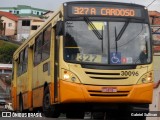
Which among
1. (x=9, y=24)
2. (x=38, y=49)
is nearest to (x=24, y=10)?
(x=9, y=24)

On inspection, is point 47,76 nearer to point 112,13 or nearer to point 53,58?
point 53,58

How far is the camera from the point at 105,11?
15.3 metres

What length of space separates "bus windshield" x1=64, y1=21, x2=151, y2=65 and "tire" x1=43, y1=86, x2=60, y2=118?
2.06m

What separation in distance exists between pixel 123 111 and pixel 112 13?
9.49 ft

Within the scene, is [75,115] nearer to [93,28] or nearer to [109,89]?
[109,89]

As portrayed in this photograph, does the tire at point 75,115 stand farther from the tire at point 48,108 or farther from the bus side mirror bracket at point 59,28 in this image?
the bus side mirror bracket at point 59,28

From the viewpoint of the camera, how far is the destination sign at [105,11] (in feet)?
49.8

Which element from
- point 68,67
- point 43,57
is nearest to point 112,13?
point 68,67

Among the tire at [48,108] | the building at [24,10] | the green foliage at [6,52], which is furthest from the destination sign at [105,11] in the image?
the building at [24,10]

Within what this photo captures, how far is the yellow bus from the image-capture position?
47.9 feet

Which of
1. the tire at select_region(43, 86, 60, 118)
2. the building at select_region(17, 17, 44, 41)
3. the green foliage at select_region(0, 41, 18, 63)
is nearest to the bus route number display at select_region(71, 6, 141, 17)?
the tire at select_region(43, 86, 60, 118)

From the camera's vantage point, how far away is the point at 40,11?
165875mm

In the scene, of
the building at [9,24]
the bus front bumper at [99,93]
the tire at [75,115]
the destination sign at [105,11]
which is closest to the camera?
the bus front bumper at [99,93]

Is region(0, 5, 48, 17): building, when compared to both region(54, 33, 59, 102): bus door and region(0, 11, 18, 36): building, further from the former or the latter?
region(54, 33, 59, 102): bus door
